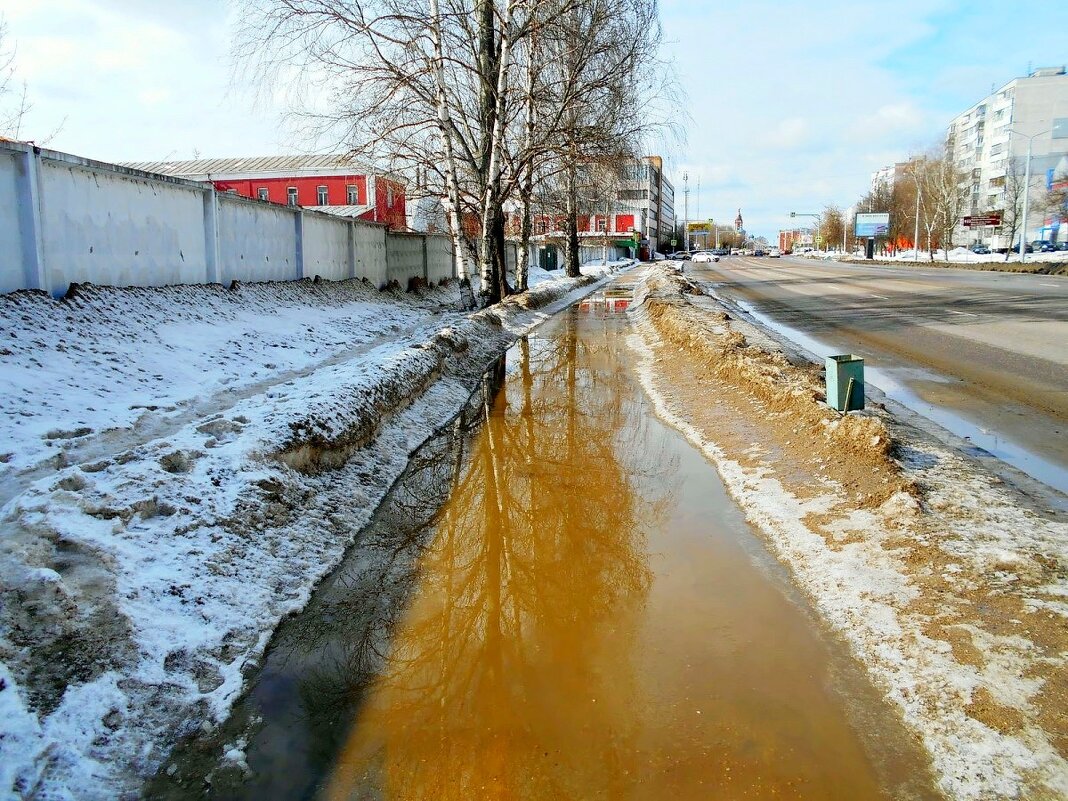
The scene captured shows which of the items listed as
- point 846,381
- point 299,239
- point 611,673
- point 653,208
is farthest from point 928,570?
point 653,208

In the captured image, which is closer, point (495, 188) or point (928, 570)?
point (928, 570)

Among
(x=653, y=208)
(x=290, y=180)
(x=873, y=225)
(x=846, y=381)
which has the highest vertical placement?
(x=653, y=208)

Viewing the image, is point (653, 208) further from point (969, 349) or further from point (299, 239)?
point (969, 349)

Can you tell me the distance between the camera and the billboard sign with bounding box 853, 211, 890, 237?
285 ft

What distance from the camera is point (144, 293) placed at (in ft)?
38.8

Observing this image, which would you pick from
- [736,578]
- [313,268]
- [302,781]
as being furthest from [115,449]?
[313,268]

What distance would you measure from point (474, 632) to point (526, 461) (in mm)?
3350

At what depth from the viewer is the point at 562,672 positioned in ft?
12.4

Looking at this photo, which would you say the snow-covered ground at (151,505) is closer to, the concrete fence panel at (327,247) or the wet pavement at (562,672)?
the wet pavement at (562,672)

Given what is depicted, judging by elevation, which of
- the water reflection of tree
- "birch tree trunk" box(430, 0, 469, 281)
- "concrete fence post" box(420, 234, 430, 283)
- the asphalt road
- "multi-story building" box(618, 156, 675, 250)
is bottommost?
the water reflection of tree

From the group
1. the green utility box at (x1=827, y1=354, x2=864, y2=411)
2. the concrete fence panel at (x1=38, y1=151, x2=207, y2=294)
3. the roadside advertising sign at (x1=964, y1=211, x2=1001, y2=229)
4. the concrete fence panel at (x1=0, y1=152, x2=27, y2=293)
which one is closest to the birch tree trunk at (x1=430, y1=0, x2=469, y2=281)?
the concrete fence panel at (x1=38, y1=151, x2=207, y2=294)

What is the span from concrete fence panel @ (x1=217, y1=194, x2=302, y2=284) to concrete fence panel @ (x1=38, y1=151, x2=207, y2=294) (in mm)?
866

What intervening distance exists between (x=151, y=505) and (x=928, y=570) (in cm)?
471

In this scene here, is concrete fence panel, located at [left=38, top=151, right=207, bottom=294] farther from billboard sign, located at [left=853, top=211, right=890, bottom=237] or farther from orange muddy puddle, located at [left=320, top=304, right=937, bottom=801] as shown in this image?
billboard sign, located at [left=853, top=211, right=890, bottom=237]
